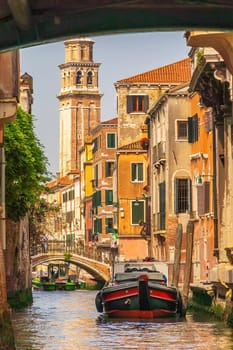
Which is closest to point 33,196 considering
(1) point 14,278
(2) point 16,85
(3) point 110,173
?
(1) point 14,278

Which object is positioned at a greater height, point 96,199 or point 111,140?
point 111,140

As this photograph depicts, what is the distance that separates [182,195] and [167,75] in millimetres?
15830

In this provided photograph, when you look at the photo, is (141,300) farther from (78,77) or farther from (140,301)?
(78,77)

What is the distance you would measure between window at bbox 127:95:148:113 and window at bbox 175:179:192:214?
1595 centimetres

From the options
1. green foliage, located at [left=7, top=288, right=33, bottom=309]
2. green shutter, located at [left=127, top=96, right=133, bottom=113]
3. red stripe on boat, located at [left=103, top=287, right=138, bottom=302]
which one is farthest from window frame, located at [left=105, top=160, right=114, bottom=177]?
red stripe on boat, located at [left=103, top=287, right=138, bottom=302]

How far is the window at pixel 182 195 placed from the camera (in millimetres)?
47781

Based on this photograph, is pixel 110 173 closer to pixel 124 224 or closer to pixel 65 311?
pixel 124 224

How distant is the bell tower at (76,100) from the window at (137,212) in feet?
245

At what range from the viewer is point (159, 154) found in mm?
52000

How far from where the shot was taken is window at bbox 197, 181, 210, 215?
123 ft

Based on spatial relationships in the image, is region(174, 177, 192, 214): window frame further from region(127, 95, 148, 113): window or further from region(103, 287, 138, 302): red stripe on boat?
region(103, 287, 138, 302): red stripe on boat

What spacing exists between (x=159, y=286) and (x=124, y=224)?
34.5 metres

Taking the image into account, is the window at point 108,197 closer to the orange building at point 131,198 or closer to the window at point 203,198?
the orange building at point 131,198

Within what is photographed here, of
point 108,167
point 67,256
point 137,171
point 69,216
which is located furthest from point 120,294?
point 69,216
